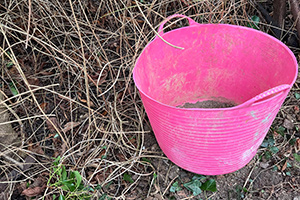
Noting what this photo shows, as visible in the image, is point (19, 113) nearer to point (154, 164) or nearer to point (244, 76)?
point (154, 164)

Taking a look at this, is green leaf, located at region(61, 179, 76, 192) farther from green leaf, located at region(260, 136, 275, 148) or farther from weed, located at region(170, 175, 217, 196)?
green leaf, located at region(260, 136, 275, 148)

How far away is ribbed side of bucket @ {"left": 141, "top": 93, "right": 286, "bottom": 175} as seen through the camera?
0.97 meters

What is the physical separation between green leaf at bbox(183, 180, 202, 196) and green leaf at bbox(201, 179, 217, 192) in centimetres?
2

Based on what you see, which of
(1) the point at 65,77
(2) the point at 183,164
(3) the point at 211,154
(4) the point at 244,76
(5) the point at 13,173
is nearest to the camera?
(3) the point at 211,154

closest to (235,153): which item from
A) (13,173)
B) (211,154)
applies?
(211,154)

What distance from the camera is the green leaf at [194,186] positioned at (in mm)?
1269

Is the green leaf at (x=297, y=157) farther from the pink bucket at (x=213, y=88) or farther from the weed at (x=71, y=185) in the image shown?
the weed at (x=71, y=185)

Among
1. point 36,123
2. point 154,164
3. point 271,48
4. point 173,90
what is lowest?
point 154,164

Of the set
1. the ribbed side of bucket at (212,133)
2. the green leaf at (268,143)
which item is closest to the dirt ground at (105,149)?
the green leaf at (268,143)

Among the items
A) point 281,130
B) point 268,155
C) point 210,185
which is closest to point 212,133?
point 210,185

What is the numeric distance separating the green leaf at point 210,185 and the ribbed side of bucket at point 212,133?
0.16 ft

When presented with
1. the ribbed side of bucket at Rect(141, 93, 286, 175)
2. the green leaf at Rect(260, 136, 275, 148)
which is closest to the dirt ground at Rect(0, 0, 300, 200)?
the green leaf at Rect(260, 136, 275, 148)

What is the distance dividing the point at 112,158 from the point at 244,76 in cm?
86

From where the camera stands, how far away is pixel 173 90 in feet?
5.24
